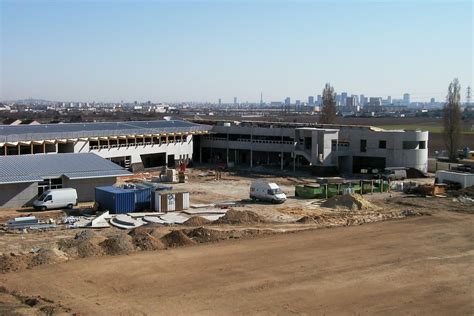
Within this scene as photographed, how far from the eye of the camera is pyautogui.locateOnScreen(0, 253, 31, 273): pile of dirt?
2434 cm

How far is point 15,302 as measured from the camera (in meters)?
20.2

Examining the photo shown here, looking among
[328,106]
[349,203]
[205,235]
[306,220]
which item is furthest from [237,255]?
[328,106]

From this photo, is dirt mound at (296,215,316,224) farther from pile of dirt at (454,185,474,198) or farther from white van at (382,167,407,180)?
white van at (382,167,407,180)

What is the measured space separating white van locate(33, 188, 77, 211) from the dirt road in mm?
12914

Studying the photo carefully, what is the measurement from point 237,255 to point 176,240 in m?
3.57

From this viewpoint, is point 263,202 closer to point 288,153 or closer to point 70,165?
point 70,165

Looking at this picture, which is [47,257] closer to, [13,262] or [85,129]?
[13,262]

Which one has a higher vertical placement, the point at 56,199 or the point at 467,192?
the point at 56,199

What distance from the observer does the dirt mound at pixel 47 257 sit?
82.7 ft

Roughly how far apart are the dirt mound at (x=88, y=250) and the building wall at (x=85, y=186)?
45.4ft

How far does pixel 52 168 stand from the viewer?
40938 mm

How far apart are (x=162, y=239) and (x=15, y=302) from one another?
981 centimetres

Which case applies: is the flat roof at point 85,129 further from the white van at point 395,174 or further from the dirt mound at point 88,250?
the dirt mound at point 88,250

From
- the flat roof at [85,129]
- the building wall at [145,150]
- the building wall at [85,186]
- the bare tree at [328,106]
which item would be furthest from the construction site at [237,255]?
the bare tree at [328,106]
